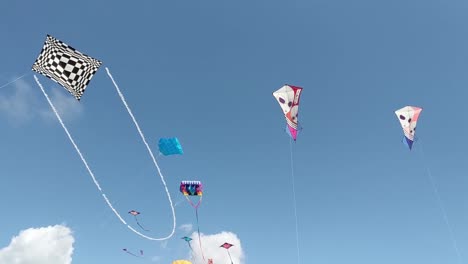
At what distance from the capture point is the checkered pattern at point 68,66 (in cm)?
→ 2859

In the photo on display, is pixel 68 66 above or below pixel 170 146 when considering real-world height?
above

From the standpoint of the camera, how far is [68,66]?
1145 inches

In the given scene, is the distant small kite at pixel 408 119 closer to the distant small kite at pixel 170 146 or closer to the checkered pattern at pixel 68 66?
the distant small kite at pixel 170 146

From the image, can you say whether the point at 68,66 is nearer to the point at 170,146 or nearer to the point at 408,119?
the point at 170,146

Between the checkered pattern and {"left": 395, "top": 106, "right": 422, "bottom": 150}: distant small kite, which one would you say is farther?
{"left": 395, "top": 106, "right": 422, "bottom": 150}: distant small kite

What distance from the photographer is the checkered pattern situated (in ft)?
93.8

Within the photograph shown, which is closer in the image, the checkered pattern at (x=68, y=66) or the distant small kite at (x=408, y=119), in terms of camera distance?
the checkered pattern at (x=68, y=66)

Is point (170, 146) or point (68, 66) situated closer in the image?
point (68, 66)

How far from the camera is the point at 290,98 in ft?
122

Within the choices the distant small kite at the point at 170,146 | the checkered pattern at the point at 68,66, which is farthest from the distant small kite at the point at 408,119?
the checkered pattern at the point at 68,66

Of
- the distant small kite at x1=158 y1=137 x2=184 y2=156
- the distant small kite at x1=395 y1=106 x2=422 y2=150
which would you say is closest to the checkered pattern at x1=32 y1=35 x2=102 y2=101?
the distant small kite at x1=158 y1=137 x2=184 y2=156

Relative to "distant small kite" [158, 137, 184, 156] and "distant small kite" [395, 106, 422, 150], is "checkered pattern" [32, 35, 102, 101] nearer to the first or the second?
"distant small kite" [158, 137, 184, 156]

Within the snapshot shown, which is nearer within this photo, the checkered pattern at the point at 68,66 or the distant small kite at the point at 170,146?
the checkered pattern at the point at 68,66

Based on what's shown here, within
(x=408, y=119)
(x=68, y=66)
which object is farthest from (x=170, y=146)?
(x=408, y=119)
